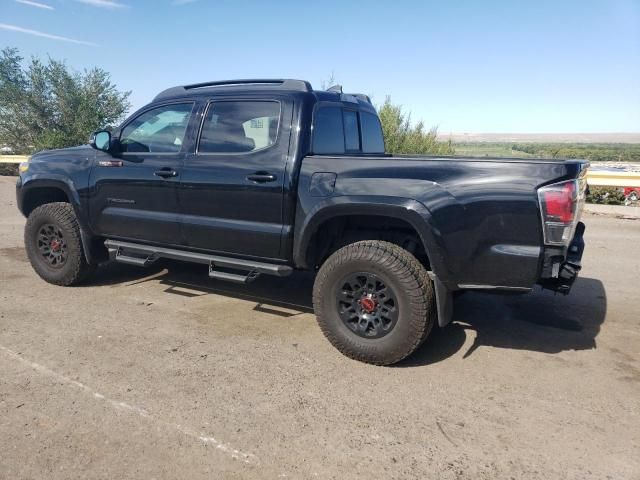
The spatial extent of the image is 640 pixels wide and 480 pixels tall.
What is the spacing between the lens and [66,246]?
5.20m

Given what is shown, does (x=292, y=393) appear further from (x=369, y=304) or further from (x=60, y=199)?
(x=60, y=199)

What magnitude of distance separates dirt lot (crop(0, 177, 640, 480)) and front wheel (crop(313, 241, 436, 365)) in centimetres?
17

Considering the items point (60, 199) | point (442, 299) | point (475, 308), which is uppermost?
point (60, 199)

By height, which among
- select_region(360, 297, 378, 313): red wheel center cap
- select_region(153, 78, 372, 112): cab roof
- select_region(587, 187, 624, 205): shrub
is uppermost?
select_region(153, 78, 372, 112): cab roof

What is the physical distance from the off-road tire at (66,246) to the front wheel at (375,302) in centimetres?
283

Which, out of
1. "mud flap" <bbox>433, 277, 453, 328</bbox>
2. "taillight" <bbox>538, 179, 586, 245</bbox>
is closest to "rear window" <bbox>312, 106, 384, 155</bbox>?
"mud flap" <bbox>433, 277, 453, 328</bbox>

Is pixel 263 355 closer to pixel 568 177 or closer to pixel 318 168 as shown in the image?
pixel 318 168

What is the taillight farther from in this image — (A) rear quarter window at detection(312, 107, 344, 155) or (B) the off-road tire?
(B) the off-road tire

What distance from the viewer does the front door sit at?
448 cm

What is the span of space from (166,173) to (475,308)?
3.20 metres

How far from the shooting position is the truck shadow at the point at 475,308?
13.2 ft

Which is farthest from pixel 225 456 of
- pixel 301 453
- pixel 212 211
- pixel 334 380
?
pixel 212 211

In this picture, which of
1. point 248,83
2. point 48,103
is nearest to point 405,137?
point 248,83

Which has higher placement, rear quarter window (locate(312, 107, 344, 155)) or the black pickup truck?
rear quarter window (locate(312, 107, 344, 155))
